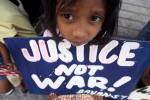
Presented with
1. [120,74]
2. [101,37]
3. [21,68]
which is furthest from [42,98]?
[101,37]

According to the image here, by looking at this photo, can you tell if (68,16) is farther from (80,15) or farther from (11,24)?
(11,24)

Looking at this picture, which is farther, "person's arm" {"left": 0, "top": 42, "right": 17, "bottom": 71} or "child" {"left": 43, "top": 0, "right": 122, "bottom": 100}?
"person's arm" {"left": 0, "top": 42, "right": 17, "bottom": 71}

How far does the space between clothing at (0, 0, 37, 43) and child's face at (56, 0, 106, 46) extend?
434mm

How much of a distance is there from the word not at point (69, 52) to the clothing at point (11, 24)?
20 centimetres

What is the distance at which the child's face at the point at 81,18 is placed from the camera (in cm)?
64

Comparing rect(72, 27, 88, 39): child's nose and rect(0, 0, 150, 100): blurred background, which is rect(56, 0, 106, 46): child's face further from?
rect(0, 0, 150, 100): blurred background

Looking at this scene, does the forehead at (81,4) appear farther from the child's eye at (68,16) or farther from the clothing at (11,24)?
the clothing at (11,24)

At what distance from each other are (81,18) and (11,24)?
0.56m

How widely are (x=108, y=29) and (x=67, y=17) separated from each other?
24 cm

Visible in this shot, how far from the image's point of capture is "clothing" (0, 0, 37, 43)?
1051 millimetres

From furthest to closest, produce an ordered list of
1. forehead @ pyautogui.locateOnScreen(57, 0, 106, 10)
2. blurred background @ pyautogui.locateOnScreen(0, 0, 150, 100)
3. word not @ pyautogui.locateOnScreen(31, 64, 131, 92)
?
blurred background @ pyautogui.locateOnScreen(0, 0, 150, 100) → word not @ pyautogui.locateOnScreen(31, 64, 131, 92) → forehead @ pyautogui.locateOnScreen(57, 0, 106, 10)

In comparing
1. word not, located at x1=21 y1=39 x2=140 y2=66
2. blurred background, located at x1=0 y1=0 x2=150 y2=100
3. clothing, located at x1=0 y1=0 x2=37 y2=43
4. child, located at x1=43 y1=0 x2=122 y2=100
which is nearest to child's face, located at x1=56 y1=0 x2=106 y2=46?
child, located at x1=43 y1=0 x2=122 y2=100

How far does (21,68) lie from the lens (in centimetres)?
103

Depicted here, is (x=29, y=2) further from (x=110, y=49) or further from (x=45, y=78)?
(x=110, y=49)
